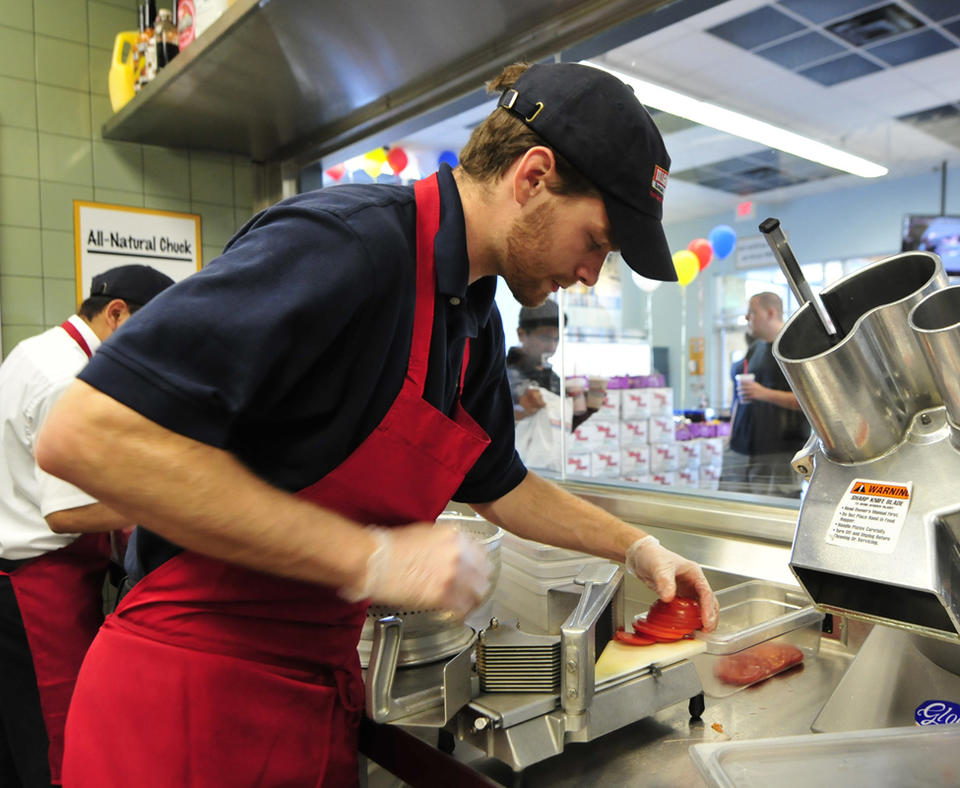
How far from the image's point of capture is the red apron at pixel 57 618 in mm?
1738

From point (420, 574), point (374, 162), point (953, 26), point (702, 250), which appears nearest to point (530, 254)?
point (420, 574)

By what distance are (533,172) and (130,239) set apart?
6.95 ft

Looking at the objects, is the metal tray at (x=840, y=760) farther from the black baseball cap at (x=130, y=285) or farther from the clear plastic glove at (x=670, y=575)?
the black baseball cap at (x=130, y=285)

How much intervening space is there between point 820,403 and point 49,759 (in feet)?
6.18

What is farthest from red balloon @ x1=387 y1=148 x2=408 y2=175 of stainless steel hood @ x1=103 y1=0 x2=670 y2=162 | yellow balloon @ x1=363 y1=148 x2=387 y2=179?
stainless steel hood @ x1=103 y1=0 x2=670 y2=162

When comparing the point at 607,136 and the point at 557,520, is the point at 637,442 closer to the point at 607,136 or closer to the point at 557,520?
the point at 557,520

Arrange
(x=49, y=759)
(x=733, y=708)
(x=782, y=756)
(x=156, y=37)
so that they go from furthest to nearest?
(x=156, y=37), (x=49, y=759), (x=733, y=708), (x=782, y=756)

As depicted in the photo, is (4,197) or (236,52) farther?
(4,197)

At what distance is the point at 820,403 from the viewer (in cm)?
74

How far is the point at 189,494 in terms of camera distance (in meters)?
0.70

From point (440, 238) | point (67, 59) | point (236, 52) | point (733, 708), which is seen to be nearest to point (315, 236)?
point (440, 238)

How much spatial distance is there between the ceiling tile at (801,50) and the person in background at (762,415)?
5.14ft

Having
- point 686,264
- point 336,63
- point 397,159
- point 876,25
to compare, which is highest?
point 876,25

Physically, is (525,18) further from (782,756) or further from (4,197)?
(4,197)
